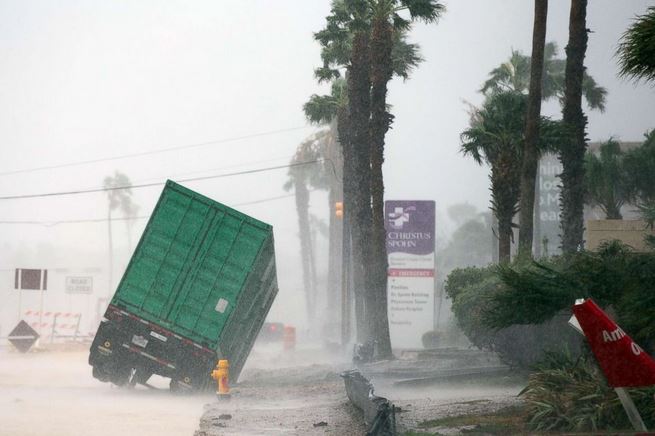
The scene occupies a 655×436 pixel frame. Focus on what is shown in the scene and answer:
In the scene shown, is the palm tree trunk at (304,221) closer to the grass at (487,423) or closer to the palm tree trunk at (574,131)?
the palm tree trunk at (574,131)

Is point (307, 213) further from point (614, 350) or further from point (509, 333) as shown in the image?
point (614, 350)

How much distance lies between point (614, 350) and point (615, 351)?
0.01 metres

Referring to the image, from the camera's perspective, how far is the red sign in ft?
32.4

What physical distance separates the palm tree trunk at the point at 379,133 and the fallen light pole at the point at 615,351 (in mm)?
26278

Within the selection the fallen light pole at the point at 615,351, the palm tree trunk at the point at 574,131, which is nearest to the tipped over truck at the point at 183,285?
the palm tree trunk at the point at 574,131

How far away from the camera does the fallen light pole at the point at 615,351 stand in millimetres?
9883

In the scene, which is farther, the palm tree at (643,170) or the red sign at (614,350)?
the palm tree at (643,170)

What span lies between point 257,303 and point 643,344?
1422 centimetres

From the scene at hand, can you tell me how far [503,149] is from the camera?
32.3 metres

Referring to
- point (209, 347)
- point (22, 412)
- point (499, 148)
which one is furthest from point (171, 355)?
point (499, 148)

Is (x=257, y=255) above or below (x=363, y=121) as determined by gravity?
below

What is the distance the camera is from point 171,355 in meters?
25.8

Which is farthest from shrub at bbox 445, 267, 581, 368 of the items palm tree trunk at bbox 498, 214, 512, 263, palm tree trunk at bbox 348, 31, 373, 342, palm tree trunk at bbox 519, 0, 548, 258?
palm tree trunk at bbox 348, 31, 373, 342

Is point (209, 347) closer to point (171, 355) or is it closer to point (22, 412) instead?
point (171, 355)
